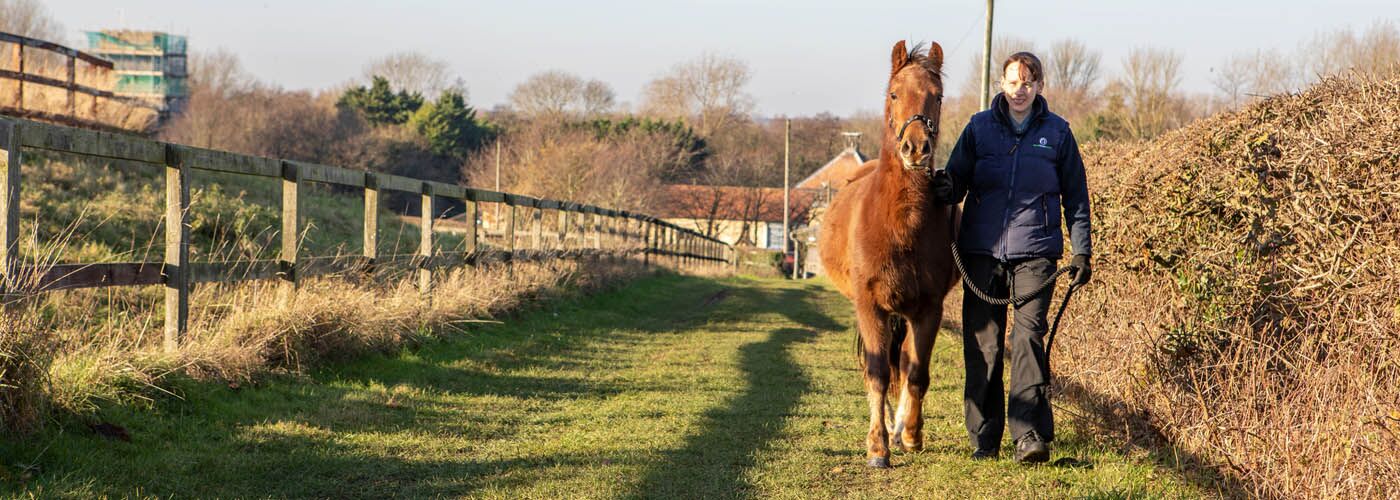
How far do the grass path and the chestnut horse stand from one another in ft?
0.98

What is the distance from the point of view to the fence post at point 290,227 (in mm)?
7707

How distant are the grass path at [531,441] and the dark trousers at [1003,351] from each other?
0.69 feet

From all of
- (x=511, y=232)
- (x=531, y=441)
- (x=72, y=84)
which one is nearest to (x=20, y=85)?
(x=72, y=84)

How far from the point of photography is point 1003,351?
5418mm

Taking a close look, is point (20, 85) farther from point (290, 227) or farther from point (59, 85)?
point (290, 227)

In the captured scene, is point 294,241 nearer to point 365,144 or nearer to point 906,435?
point 906,435

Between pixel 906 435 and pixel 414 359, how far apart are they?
13.1 feet

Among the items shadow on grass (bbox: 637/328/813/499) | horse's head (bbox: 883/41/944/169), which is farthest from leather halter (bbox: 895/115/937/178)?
shadow on grass (bbox: 637/328/813/499)

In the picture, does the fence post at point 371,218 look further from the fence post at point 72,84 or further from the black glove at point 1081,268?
the fence post at point 72,84

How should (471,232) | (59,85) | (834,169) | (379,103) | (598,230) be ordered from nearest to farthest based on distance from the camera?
1. (471,232)
2. (59,85)
3. (598,230)
4. (379,103)
5. (834,169)

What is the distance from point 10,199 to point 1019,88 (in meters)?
4.71

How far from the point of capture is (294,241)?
7.80 meters

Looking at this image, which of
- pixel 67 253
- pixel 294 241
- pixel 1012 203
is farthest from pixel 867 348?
pixel 67 253

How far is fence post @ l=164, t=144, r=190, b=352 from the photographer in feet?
20.8
